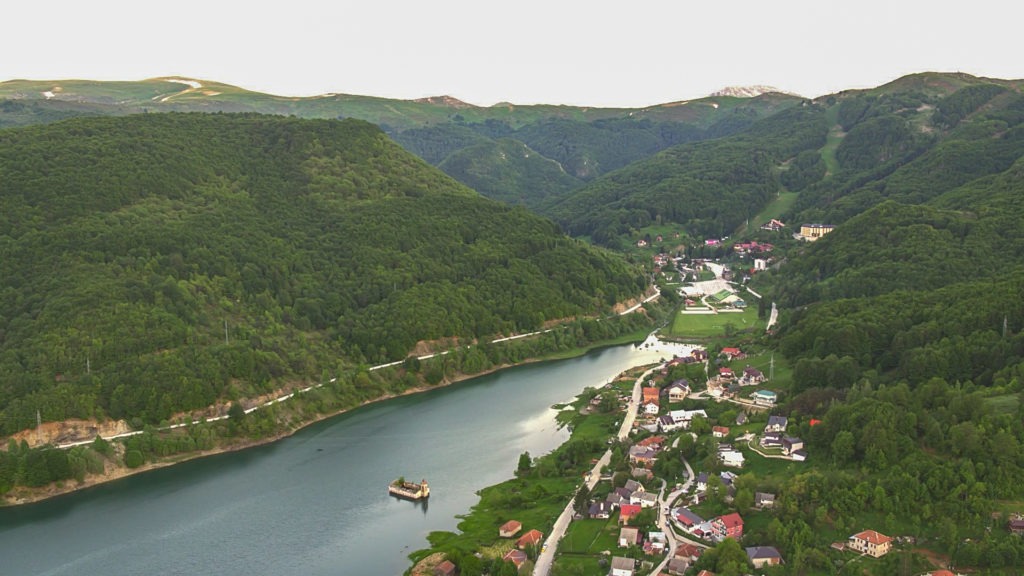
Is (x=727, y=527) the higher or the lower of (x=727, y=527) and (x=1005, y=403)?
the lower

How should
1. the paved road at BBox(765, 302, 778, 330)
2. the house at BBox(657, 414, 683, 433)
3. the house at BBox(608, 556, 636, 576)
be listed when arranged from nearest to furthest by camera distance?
1. the house at BBox(608, 556, 636, 576)
2. the house at BBox(657, 414, 683, 433)
3. the paved road at BBox(765, 302, 778, 330)

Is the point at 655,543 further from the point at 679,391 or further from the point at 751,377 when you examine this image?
the point at 751,377

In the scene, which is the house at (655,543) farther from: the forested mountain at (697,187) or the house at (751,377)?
the forested mountain at (697,187)

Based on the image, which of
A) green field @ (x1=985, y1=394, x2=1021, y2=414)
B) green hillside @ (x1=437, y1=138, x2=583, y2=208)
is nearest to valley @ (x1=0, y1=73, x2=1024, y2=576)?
green field @ (x1=985, y1=394, x2=1021, y2=414)

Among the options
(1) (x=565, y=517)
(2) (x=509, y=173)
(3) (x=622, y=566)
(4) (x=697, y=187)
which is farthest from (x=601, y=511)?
(2) (x=509, y=173)

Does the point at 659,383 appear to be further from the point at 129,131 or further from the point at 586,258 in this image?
the point at 129,131

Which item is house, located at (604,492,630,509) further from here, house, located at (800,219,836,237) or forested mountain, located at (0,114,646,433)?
house, located at (800,219,836,237)
